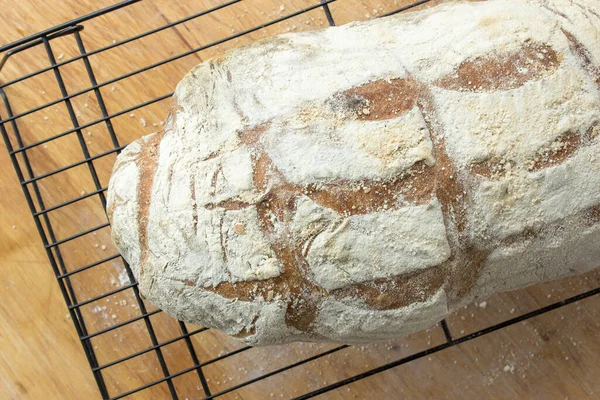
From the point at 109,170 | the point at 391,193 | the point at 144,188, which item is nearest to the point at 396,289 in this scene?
the point at 391,193

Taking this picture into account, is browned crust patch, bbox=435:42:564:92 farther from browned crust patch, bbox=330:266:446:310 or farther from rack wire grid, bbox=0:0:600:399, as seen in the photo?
rack wire grid, bbox=0:0:600:399

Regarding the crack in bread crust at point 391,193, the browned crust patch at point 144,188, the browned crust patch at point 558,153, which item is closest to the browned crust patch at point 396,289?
the crack in bread crust at point 391,193

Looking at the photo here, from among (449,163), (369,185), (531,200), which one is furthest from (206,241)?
(531,200)

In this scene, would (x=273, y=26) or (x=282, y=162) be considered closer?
(x=282, y=162)

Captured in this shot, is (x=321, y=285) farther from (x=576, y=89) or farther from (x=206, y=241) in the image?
(x=576, y=89)

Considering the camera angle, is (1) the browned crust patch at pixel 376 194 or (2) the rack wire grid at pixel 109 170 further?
(2) the rack wire grid at pixel 109 170

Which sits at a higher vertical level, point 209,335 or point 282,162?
point 282,162

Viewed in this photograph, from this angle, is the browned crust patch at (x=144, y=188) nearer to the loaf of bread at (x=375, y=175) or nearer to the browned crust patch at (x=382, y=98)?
the loaf of bread at (x=375, y=175)
